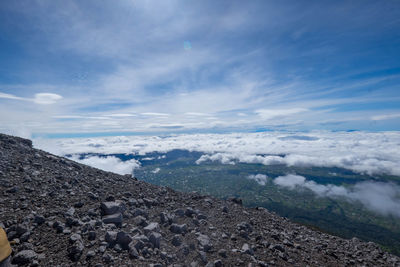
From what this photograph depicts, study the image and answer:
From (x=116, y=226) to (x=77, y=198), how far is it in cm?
411

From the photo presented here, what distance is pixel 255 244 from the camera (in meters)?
10.7

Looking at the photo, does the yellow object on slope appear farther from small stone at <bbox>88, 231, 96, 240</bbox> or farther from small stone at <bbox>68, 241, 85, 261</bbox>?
small stone at <bbox>88, 231, 96, 240</bbox>

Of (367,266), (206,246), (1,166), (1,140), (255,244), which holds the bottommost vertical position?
(367,266)

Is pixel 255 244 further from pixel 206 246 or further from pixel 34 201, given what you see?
pixel 34 201

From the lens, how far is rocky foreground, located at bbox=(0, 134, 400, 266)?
24.4 ft

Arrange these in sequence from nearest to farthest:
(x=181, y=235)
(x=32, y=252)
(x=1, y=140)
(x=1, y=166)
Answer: (x=32, y=252)
(x=181, y=235)
(x=1, y=166)
(x=1, y=140)

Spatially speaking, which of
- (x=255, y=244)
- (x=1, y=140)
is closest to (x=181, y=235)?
(x=255, y=244)

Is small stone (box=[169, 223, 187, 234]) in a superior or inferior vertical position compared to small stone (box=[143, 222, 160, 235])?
inferior

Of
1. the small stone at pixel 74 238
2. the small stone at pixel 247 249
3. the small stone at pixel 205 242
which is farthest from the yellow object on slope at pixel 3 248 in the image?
the small stone at pixel 247 249

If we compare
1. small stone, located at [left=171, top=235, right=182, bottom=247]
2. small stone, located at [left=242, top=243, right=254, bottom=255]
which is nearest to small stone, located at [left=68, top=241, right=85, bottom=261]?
small stone, located at [left=171, top=235, right=182, bottom=247]

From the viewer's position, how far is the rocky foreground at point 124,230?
7438 mm

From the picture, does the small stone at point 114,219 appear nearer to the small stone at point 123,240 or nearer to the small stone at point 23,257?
the small stone at point 123,240

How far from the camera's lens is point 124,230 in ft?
30.4

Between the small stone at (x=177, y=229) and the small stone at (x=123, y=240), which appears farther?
the small stone at (x=177, y=229)
